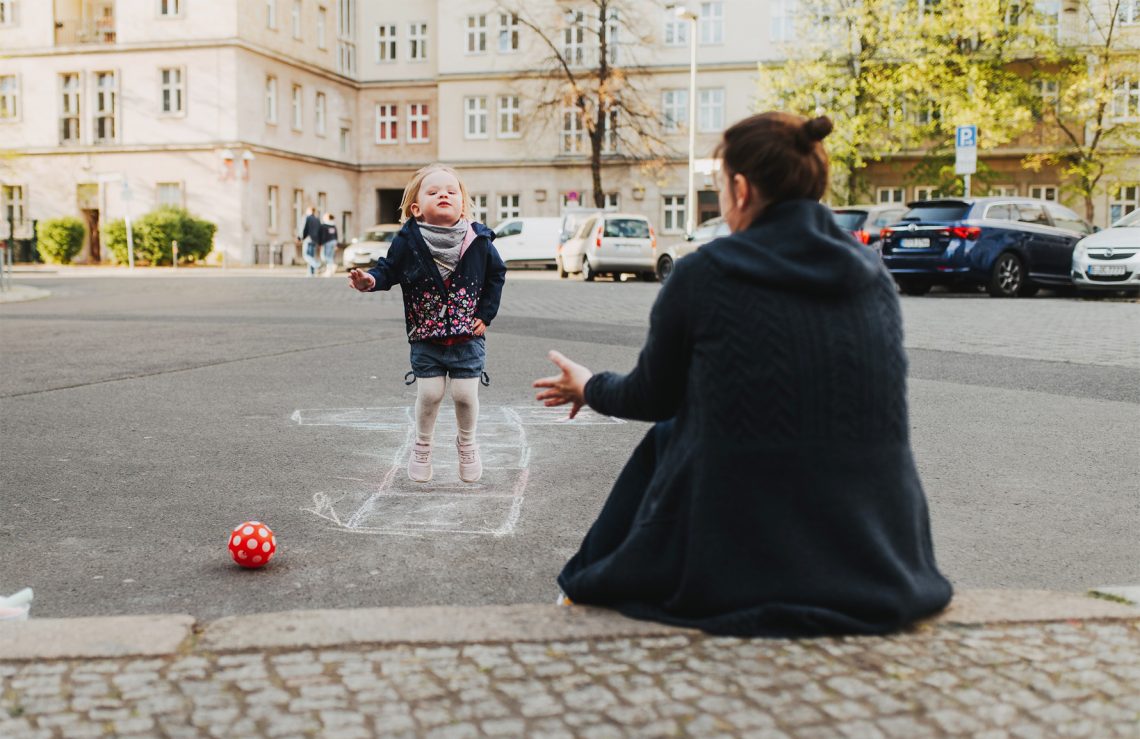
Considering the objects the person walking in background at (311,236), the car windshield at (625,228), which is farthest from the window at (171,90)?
the car windshield at (625,228)

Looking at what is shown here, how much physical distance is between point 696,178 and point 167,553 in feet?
156

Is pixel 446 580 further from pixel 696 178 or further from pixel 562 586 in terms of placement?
pixel 696 178

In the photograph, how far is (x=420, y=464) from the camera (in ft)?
20.6

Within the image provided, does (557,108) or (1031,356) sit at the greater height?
(557,108)

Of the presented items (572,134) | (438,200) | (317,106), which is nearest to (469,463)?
(438,200)

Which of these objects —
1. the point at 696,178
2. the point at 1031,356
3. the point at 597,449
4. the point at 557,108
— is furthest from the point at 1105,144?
the point at 597,449

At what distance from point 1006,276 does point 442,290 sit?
17913 millimetres

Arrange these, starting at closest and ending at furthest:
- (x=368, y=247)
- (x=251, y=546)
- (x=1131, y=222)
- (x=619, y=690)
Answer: (x=619, y=690) < (x=251, y=546) < (x=1131, y=222) < (x=368, y=247)

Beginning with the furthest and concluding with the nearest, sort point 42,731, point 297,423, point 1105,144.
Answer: point 1105,144, point 297,423, point 42,731

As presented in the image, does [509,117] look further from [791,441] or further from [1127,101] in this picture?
[791,441]

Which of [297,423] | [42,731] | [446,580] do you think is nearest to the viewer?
[42,731]

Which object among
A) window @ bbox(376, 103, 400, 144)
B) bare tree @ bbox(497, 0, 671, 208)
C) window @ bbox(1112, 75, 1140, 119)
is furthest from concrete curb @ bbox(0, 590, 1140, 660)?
window @ bbox(376, 103, 400, 144)

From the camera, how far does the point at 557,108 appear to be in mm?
54250

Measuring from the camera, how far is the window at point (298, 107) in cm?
5300
